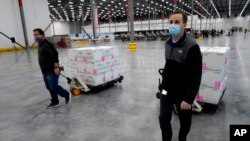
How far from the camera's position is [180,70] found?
6.81 feet

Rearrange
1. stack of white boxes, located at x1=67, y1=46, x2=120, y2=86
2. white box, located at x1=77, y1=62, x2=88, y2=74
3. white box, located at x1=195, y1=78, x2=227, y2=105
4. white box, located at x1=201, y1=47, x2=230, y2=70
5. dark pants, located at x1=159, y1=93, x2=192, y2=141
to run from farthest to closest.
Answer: white box, located at x1=77, y1=62, x2=88, y2=74
stack of white boxes, located at x1=67, y1=46, x2=120, y2=86
white box, located at x1=195, y1=78, x2=227, y2=105
white box, located at x1=201, y1=47, x2=230, y2=70
dark pants, located at x1=159, y1=93, x2=192, y2=141

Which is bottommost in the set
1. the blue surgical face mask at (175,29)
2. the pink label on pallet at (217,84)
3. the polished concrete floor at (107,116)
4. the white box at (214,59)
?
the polished concrete floor at (107,116)

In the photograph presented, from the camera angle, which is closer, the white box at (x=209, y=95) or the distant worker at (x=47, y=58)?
the white box at (x=209, y=95)

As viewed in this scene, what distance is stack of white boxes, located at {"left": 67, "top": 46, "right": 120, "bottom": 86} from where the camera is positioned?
16.2 ft

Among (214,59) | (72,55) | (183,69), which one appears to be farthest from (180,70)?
(72,55)

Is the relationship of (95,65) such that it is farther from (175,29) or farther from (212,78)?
(175,29)

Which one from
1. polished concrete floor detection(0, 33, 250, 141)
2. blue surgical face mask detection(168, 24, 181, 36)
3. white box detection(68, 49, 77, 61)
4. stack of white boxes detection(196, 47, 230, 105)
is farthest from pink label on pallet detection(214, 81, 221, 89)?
white box detection(68, 49, 77, 61)

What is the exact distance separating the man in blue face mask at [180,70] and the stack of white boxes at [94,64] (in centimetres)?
291

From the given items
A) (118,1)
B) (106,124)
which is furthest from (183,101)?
(118,1)

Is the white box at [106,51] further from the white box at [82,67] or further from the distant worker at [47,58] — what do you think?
the distant worker at [47,58]

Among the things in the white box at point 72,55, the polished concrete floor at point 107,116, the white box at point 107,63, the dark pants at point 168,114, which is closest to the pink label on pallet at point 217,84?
the polished concrete floor at point 107,116

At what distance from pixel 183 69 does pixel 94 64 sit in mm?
3128

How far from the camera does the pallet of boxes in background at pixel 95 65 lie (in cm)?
494

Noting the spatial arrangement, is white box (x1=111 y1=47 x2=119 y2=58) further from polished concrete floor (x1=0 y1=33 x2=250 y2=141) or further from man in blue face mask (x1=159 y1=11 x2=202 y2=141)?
man in blue face mask (x1=159 y1=11 x2=202 y2=141)
